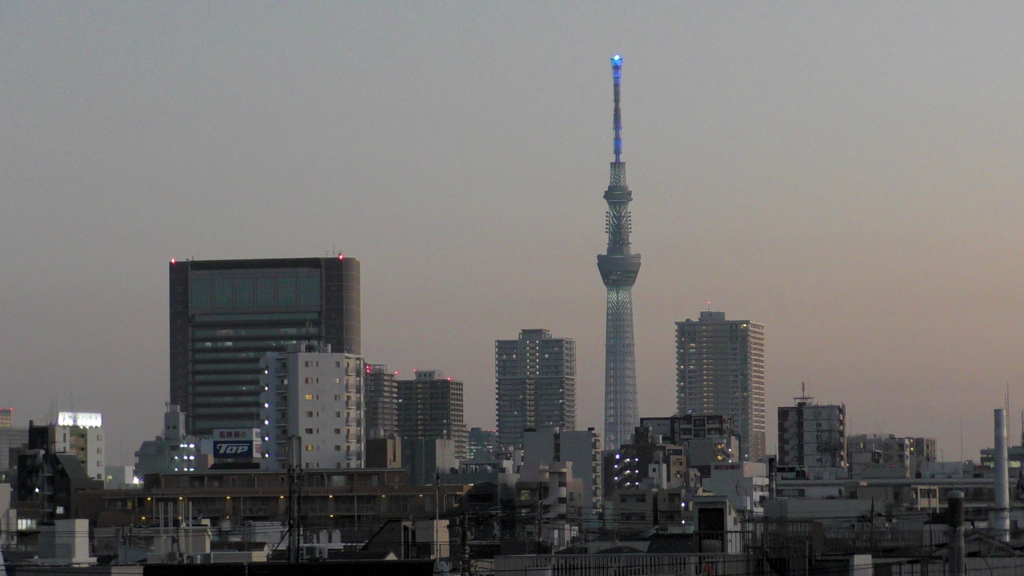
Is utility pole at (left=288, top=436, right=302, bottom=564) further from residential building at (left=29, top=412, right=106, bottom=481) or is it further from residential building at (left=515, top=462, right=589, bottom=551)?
residential building at (left=29, top=412, right=106, bottom=481)

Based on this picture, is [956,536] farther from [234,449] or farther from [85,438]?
[85,438]

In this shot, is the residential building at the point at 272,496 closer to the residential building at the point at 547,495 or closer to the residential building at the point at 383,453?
the residential building at the point at 547,495

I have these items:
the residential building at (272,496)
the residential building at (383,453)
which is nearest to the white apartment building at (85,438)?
the residential building at (383,453)

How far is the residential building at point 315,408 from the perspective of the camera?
602 ft

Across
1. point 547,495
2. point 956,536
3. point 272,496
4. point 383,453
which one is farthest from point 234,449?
point 956,536

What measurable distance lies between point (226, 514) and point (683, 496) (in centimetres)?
4208

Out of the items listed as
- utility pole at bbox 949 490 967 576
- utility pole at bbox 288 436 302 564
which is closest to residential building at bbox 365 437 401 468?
utility pole at bbox 288 436 302 564

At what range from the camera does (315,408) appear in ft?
605

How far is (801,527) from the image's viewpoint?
53.0 metres

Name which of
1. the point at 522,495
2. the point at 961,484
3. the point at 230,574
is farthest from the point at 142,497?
the point at 230,574

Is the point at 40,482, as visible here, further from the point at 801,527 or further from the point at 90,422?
the point at 801,527

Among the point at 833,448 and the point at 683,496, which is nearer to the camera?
the point at 683,496

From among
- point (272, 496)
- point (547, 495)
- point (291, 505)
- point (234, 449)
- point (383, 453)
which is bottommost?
point (547, 495)

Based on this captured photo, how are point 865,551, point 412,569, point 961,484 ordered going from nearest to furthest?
point 412,569 → point 865,551 → point 961,484
